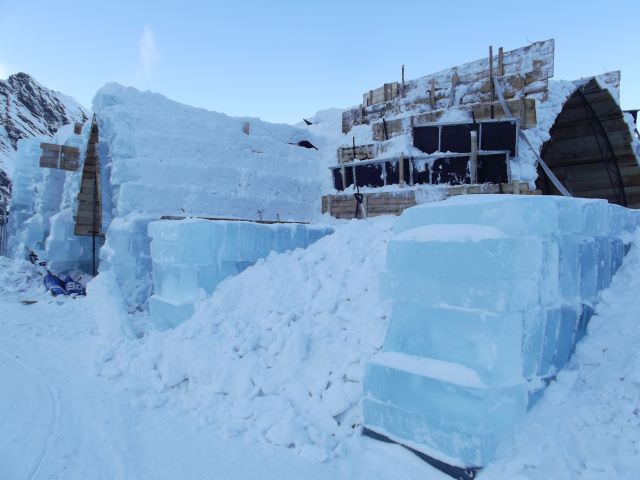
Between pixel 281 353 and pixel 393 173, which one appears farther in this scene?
pixel 393 173

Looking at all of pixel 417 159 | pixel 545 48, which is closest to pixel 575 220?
pixel 417 159

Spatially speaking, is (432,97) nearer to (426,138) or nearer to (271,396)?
(426,138)

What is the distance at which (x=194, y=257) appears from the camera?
5359 millimetres

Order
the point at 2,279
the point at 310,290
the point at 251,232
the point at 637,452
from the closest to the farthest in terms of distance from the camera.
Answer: the point at 637,452, the point at 310,290, the point at 251,232, the point at 2,279

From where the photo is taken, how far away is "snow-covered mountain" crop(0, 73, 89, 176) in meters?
33.4

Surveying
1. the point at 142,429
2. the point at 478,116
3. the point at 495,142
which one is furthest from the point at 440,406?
the point at 478,116

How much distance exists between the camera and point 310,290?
178 inches

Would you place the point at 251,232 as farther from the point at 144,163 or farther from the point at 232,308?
the point at 144,163

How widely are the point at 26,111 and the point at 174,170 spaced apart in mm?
37138

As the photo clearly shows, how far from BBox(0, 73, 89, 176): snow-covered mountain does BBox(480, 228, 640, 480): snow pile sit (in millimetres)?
36427

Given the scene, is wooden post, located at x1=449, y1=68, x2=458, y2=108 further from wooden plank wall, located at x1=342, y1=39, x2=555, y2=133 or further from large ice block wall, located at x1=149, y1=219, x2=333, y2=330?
large ice block wall, located at x1=149, y1=219, x2=333, y2=330

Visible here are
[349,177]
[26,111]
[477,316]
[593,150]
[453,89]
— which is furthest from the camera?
[26,111]

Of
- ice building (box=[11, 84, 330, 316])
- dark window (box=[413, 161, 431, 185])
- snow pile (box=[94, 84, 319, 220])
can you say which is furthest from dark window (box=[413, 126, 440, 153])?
snow pile (box=[94, 84, 319, 220])

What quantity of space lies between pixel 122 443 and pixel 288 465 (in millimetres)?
1189
